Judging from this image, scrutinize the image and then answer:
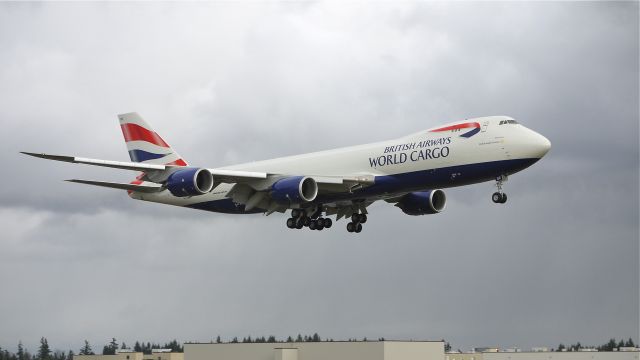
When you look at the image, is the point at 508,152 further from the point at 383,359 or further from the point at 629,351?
the point at 629,351

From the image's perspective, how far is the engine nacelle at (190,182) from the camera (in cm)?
6544

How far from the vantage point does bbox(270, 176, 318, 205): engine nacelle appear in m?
66.8

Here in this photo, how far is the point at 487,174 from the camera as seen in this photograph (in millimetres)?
63375

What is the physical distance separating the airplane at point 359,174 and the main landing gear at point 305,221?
0.24 ft

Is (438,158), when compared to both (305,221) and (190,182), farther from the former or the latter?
(190,182)

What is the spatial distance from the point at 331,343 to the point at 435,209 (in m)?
27.7

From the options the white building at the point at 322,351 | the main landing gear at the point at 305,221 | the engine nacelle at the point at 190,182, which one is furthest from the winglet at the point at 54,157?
the white building at the point at 322,351

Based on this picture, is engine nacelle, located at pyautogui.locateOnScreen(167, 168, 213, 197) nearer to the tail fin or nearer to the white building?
the tail fin

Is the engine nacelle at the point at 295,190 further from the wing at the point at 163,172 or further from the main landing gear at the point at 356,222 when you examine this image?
the main landing gear at the point at 356,222

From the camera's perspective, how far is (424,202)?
251ft

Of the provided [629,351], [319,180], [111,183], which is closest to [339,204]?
[319,180]

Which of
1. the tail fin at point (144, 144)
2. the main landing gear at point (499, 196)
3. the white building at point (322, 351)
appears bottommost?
the white building at point (322, 351)

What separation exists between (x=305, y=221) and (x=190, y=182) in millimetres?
10867

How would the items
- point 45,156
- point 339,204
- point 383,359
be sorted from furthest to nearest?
point 383,359 < point 339,204 < point 45,156
